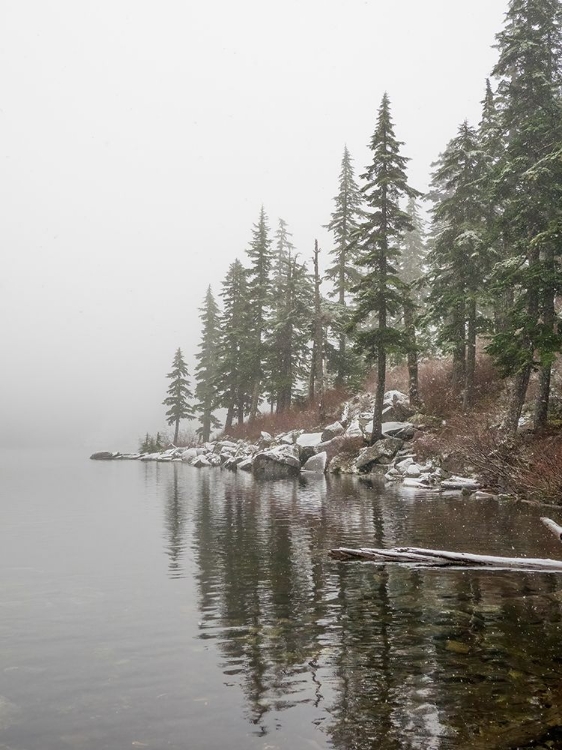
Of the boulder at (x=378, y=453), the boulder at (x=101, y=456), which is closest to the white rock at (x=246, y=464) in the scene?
the boulder at (x=378, y=453)

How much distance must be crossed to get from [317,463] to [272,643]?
25.0 meters

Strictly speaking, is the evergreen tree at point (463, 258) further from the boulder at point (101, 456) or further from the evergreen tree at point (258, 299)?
the boulder at point (101, 456)

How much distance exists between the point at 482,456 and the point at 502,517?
4.48 metres

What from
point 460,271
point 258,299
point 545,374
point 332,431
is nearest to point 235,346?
point 258,299

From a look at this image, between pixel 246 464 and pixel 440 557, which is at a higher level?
pixel 440 557

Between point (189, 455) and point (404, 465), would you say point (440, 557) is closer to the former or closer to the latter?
point (404, 465)

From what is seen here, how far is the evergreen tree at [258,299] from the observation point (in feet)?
141

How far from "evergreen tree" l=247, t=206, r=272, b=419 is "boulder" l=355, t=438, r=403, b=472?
1688cm

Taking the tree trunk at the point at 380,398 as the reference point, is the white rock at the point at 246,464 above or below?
below

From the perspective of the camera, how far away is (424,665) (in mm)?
5012

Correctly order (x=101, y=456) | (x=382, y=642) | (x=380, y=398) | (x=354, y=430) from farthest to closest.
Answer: (x=101, y=456)
(x=354, y=430)
(x=380, y=398)
(x=382, y=642)

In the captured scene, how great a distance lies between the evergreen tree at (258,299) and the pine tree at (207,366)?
36.4ft

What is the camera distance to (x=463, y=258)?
25.4m

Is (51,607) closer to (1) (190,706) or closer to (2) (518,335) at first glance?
(1) (190,706)
